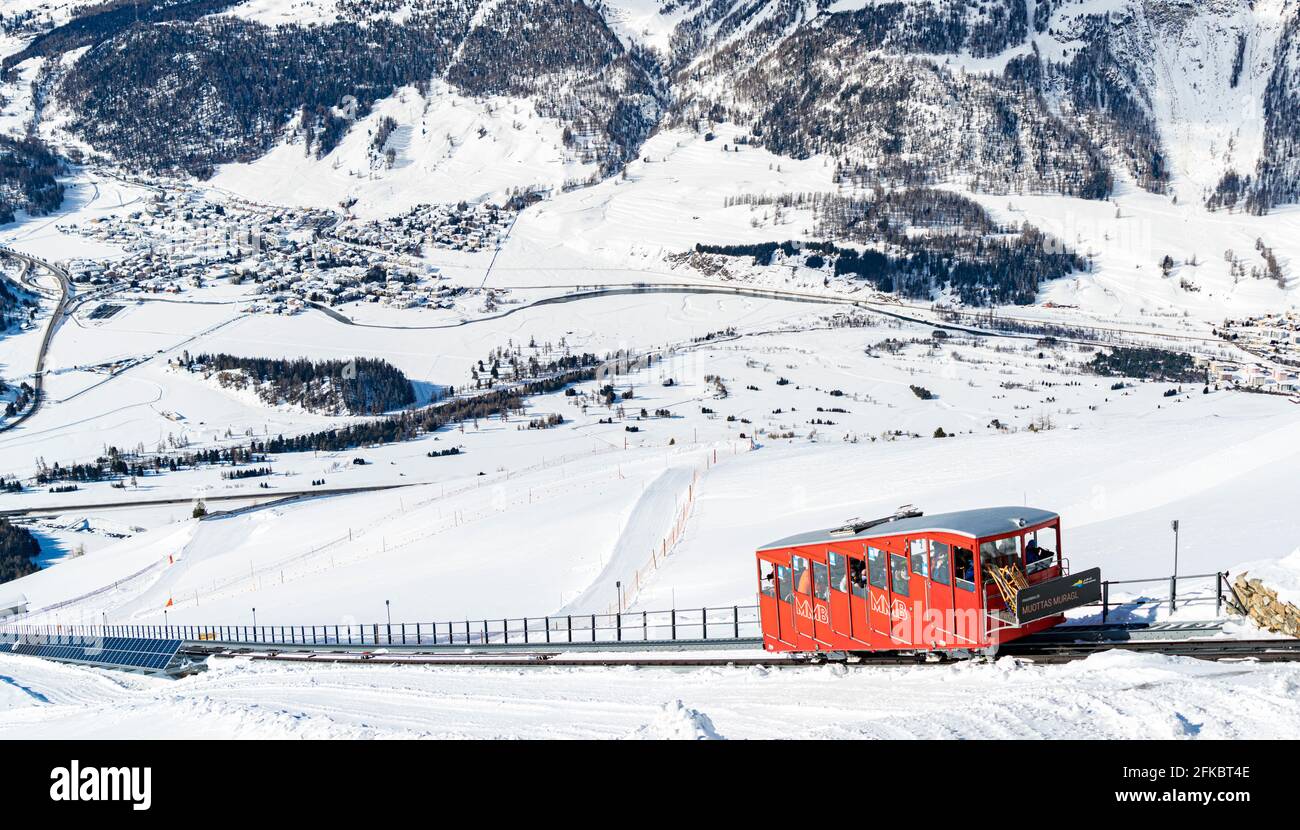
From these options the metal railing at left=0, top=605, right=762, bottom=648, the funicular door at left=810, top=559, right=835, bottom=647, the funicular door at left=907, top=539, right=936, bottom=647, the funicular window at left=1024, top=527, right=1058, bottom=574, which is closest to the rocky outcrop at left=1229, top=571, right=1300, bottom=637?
the funicular window at left=1024, top=527, right=1058, bottom=574

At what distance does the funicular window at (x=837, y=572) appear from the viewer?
20.6 meters

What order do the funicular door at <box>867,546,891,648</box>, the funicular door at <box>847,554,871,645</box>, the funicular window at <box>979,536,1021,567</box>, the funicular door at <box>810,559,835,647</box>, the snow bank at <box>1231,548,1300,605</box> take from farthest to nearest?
1. the funicular door at <box>810,559,835,647</box>
2. the funicular door at <box>847,554,871,645</box>
3. the funicular door at <box>867,546,891,648</box>
4. the funicular window at <box>979,536,1021,567</box>
5. the snow bank at <box>1231,548,1300,605</box>

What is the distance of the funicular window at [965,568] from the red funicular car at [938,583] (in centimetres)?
2

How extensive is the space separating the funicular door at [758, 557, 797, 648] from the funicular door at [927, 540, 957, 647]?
391 centimetres

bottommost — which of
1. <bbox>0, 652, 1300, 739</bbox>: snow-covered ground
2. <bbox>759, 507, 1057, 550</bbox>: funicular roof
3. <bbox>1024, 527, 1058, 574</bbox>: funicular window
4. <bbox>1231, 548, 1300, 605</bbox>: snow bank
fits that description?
<bbox>0, 652, 1300, 739</bbox>: snow-covered ground

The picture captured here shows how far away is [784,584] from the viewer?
2234 cm

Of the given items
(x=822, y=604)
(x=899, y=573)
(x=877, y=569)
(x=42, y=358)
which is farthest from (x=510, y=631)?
(x=42, y=358)

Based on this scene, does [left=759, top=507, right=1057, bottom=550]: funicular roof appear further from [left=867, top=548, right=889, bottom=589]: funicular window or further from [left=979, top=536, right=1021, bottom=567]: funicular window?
[left=867, top=548, right=889, bottom=589]: funicular window

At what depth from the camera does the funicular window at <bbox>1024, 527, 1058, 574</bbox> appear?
744 inches

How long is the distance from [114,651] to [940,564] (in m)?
35.9

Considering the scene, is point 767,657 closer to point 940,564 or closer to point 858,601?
point 858,601

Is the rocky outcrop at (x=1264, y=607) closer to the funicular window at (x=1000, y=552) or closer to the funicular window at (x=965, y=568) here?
the funicular window at (x=1000, y=552)

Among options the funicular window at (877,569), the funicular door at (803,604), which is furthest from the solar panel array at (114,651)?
the funicular window at (877,569)
